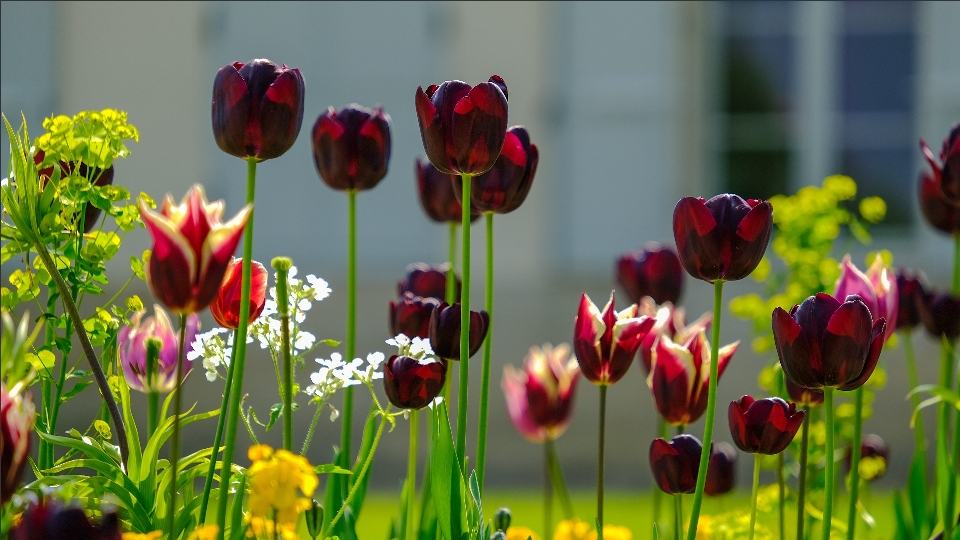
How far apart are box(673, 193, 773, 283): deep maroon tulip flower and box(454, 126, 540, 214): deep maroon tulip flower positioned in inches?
7.6

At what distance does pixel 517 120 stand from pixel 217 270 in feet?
15.2

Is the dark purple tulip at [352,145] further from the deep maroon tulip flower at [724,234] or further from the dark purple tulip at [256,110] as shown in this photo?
the deep maroon tulip flower at [724,234]

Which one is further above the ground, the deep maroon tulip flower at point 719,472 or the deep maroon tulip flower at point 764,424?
the deep maroon tulip flower at point 764,424

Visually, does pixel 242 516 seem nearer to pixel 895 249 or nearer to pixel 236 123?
pixel 236 123

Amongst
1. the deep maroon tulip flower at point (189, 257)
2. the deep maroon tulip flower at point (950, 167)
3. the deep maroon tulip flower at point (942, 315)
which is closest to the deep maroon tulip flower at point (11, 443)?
the deep maroon tulip flower at point (189, 257)

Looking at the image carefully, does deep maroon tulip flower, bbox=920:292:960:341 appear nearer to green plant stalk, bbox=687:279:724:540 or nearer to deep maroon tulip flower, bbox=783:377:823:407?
deep maroon tulip flower, bbox=783:377:823:407

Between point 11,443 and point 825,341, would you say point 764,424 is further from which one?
point 11,443

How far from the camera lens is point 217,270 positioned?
0.66m

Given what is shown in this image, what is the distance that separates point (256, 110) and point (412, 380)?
0.24 m

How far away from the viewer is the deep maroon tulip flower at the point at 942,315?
1.27 meters

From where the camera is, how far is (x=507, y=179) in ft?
3.23

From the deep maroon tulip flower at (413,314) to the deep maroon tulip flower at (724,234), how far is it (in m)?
0.28

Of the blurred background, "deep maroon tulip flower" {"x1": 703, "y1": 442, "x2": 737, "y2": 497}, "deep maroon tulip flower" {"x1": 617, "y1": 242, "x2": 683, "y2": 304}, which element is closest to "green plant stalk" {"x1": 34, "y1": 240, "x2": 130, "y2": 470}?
"deep maroon tulip flower" {"x1": 703, "y1": 442, "x2": 737, "y2": 497}

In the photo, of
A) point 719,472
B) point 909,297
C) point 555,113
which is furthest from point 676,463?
point 555,113
